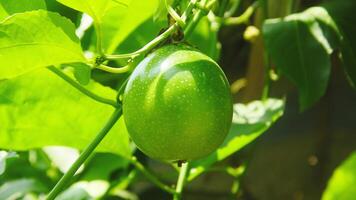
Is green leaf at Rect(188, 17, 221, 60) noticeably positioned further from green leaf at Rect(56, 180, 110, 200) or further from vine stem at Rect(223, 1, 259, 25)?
green leaf at Rect(56, 180, 110, 200)

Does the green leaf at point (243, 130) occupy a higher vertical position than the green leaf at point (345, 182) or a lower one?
lower

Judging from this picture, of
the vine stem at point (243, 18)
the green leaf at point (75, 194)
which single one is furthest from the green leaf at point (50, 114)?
the vine stem at point (243, 18)

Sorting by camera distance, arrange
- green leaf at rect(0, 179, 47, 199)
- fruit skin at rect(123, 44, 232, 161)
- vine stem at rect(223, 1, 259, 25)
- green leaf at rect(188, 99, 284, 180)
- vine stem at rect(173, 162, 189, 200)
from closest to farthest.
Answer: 1. fruit skin at rect(123, 44, 232, 161)
2. vine stem at rect(173, 162, 189, 200)
3. green leaf at rect(188, 99, 284, 180)
4. green leaf at rect(0, 179, 47, 199)
5. vine stem at rect(223, 1, 259, 25)

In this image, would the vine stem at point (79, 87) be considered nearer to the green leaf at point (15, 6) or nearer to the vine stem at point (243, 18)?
the green leaf at point (15, 6)

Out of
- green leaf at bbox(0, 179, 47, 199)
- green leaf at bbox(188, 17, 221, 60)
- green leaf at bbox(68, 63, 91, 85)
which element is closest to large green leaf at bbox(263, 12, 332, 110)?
green leaf at bbox(188, 17, 221, 60)

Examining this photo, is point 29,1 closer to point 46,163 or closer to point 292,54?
point 292,54

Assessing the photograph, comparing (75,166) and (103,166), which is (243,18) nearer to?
(103,166)

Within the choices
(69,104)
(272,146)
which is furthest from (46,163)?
(272,146)
